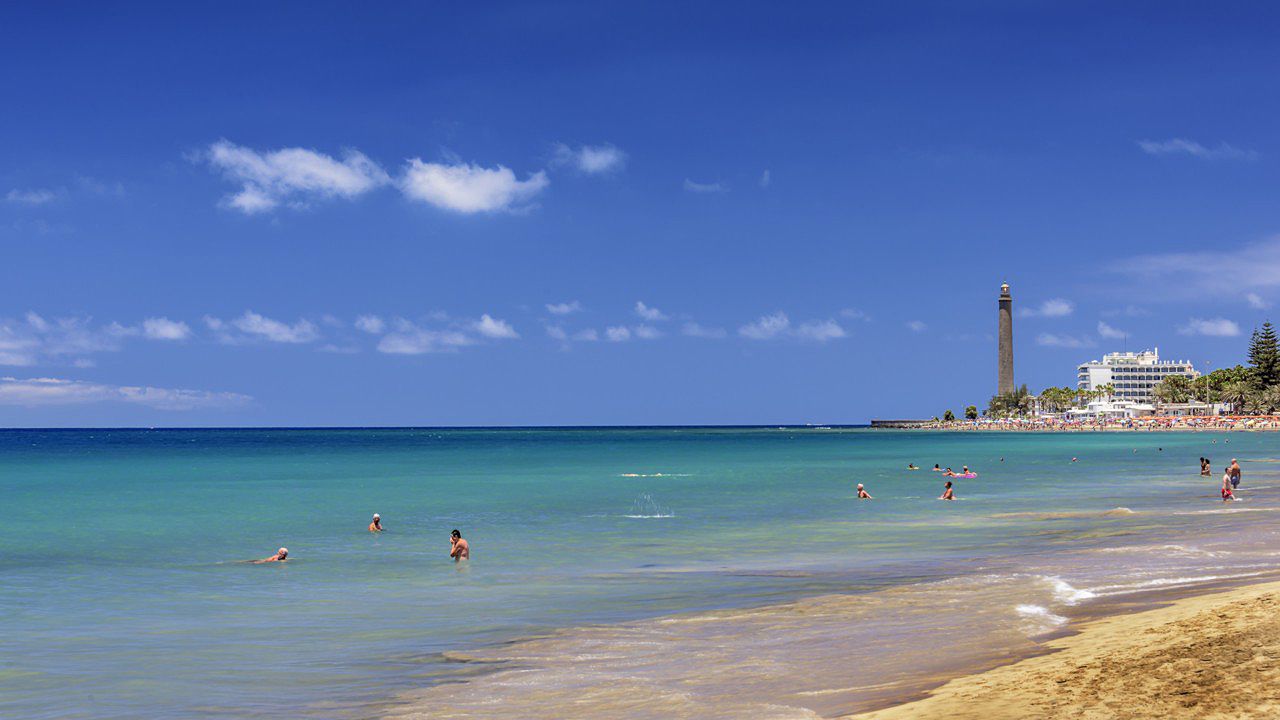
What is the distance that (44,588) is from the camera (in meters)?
23.6

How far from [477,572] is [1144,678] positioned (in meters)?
17.1

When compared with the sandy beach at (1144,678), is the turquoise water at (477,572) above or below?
below

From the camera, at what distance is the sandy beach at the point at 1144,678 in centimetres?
953

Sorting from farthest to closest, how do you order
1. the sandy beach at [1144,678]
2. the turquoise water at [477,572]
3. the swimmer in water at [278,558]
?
the swimmer in water at [278,558]
the turquoise water at [477,572]
the sandy beach at [1144,678]

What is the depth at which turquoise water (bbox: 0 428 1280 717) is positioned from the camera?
14.4 m

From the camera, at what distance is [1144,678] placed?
10.5m

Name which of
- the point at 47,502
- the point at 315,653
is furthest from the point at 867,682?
the point at 47,502

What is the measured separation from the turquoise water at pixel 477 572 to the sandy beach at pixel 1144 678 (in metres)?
1.32

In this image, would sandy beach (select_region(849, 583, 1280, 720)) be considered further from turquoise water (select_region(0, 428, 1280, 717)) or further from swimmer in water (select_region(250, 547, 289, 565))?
swimmer in water (select_region(250, 547, 289, 565))

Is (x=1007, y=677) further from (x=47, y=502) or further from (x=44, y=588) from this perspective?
(x=47, y=502)

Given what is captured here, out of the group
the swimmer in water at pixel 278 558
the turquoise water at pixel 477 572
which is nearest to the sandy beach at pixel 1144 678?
the turquoise water at pixel 477 572

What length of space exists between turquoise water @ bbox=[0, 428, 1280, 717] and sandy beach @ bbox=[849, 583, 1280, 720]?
1318mm

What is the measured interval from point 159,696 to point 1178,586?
15952 millimetres

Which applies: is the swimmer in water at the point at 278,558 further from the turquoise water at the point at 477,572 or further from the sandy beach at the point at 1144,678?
the sandy beach at the point at 1144,678
